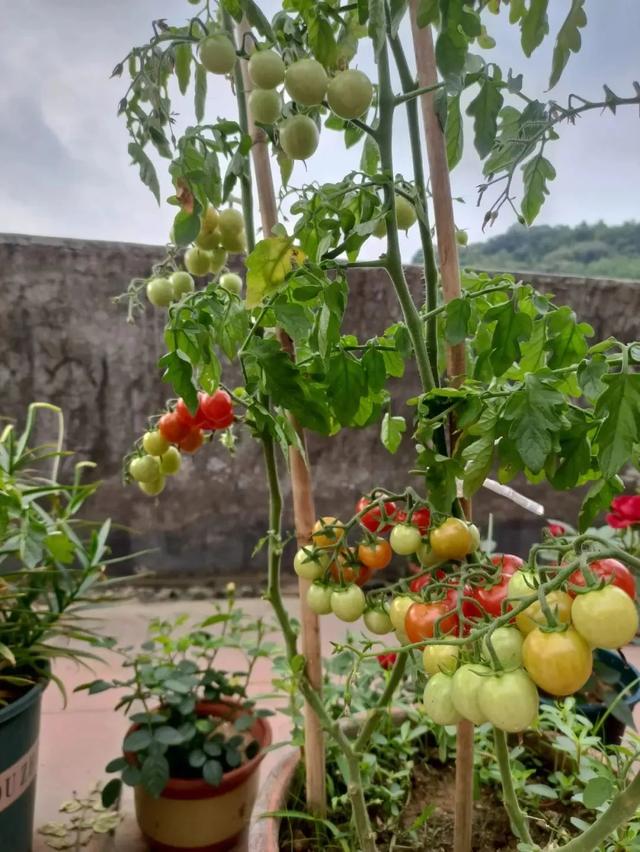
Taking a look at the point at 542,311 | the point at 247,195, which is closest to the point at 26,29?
the point at 247,195

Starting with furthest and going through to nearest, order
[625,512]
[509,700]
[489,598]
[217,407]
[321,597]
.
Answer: [625,512]
[217,407]
[321,597]
[489,598]
[509,700]

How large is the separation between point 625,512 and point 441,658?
960 mm

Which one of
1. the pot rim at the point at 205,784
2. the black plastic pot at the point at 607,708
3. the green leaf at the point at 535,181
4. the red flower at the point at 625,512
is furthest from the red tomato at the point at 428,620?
the red flower at the point at 625,512

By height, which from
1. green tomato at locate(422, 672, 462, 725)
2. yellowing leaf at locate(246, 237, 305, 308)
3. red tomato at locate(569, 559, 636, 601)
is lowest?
green tomato at locate(422, 672, 462, 725)

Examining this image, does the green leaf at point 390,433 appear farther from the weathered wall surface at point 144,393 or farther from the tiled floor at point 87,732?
the weathered wall surface at point 144,393

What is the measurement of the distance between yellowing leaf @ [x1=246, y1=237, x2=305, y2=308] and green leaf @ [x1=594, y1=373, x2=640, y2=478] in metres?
0.24

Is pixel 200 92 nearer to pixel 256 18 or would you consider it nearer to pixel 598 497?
pixel 256 18

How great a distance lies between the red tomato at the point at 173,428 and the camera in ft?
2.37

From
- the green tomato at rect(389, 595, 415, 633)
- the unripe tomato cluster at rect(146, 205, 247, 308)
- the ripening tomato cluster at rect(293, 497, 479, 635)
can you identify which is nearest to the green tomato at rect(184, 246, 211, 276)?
the unripe tomato cluster at rect(146, 205, 247, 308)

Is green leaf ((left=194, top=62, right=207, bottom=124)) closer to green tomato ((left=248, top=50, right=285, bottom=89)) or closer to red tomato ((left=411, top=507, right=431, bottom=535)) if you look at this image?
green tomato ((left=248, top=50, right=285, bottom=89))

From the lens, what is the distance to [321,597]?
57 cm

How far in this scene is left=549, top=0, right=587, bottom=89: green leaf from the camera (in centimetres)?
43

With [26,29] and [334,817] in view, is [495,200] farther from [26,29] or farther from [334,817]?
[26,29]

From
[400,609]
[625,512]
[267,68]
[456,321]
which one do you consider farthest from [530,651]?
[625,512]
